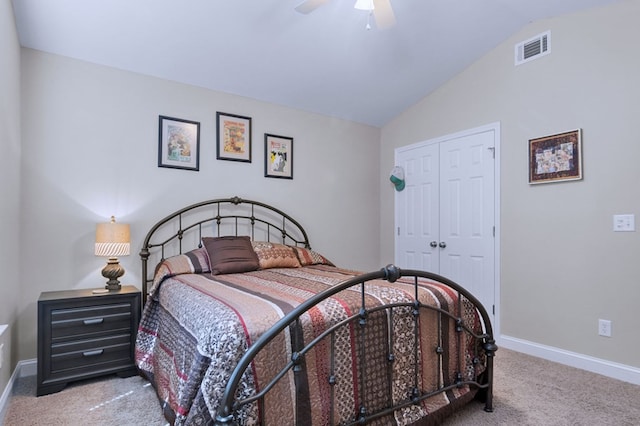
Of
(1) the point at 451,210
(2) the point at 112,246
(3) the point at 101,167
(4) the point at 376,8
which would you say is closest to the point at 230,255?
(2) the point at 112,246

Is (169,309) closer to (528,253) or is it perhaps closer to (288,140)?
(288,140)

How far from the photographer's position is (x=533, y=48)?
3197mm

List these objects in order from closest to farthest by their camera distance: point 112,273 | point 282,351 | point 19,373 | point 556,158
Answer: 1. point 282,351
2. point 19,373
3. point 112,273
4. point 556,158

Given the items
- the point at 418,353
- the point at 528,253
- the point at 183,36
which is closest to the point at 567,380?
the point at 528,253

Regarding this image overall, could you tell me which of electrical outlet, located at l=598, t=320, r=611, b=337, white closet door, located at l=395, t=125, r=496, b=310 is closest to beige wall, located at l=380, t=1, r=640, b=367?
electrical outlet, located at l=598, t=320, r=611, b=337

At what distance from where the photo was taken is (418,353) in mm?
1815

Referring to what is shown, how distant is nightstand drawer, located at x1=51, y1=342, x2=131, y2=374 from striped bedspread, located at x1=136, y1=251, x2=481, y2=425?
0.19 metres

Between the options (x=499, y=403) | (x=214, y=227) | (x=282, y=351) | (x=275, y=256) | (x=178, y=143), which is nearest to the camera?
(x=282, y=351)

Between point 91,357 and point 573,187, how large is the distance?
12.5ft

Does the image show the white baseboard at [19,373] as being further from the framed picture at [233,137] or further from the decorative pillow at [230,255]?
the framed picture at [233,137]

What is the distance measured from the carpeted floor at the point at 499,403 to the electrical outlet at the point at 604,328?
308mm

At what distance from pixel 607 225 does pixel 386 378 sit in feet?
7.33

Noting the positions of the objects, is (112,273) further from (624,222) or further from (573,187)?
(624,222)

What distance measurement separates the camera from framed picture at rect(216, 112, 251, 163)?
11.5 ft
